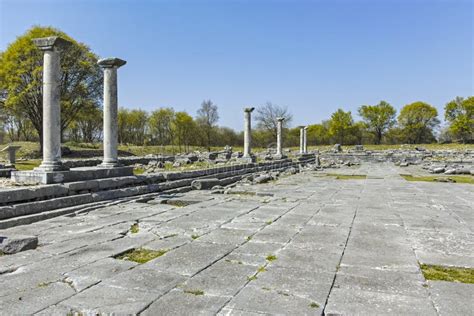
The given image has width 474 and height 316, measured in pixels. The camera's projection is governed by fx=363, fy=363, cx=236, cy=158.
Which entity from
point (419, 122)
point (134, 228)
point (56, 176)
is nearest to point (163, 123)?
point (419, 122)

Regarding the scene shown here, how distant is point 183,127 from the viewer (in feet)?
170

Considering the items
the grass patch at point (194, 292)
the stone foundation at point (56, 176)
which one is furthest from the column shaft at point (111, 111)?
the grass patch at point (194, 292)

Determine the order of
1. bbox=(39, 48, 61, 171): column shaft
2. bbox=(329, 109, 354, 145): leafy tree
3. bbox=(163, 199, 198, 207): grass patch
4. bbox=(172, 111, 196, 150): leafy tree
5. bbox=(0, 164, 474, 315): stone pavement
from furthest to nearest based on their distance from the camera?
bbox=(329, 109, 354, 145): leafy tree
bbox=(172, 111, 196, 150): leafy tree
bbox=(163, 199, 198, 207): grass patch
bbox=(39, 48, 61, 171): column shaft
bbox=(0, 164, 474, 315): stone pavement

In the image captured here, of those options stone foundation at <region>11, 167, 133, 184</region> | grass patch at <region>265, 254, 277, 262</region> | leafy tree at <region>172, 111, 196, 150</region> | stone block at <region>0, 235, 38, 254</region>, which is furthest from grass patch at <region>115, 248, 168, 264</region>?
leafy tree at <region>172, 111, 196, 150</region>

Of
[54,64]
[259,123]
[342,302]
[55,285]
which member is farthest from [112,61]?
[259,123]

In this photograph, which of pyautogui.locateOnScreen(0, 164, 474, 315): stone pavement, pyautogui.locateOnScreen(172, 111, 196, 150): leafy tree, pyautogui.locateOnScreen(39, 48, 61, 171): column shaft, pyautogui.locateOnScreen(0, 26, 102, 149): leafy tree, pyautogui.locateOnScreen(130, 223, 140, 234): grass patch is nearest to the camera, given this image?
pyautogui.locateOnScreen(0, 164, 474, 315): stone pavement

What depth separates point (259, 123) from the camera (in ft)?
212

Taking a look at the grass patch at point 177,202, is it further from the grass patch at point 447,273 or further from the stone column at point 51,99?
the grass patch at point 447,273

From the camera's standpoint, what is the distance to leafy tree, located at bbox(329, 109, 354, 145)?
217 ft

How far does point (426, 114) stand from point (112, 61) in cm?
6373

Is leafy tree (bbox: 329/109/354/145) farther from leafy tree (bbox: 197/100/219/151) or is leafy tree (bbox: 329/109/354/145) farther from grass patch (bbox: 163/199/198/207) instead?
grass patch (bbox: 163/199/198/207)

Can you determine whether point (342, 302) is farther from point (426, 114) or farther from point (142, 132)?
point (426, 114)

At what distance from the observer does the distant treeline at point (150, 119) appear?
28.4 m

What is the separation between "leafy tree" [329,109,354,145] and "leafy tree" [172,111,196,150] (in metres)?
27.3
